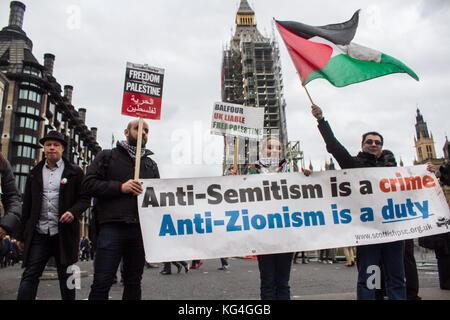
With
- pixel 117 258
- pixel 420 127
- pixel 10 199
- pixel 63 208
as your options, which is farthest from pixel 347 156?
pixel 420 127

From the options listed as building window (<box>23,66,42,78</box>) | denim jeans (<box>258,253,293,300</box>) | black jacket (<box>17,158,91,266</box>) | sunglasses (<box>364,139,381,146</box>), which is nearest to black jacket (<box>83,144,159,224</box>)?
black jacket (<box>17,158,91,266</box>)

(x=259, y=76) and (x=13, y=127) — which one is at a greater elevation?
(x=259, y=76)

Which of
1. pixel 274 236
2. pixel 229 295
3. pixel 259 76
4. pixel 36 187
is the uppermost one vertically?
pixel 259 76

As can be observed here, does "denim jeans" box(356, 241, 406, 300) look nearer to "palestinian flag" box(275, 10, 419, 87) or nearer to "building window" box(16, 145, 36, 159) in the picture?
"palestinian flag" box(275, 10, 419, 87)

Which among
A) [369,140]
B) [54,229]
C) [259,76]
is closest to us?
[54,229]

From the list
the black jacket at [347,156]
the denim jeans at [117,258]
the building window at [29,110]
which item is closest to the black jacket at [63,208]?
the denim jeans at [117,258]

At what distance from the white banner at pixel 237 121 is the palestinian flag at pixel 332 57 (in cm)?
92

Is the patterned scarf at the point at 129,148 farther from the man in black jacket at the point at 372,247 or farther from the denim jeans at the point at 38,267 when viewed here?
the man in black jacket at the point at 372,247

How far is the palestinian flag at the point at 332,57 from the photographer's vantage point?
4.41 m

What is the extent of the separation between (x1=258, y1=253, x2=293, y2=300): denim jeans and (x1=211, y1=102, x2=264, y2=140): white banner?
1.98m

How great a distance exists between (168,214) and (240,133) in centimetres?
190
